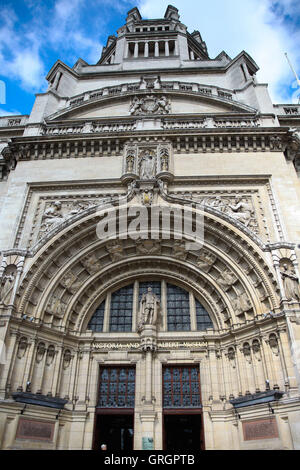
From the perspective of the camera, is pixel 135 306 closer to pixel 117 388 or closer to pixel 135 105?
pixel 117 388

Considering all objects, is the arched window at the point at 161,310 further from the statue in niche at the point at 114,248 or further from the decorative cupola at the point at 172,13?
the decorative cupola at the point at 172,13

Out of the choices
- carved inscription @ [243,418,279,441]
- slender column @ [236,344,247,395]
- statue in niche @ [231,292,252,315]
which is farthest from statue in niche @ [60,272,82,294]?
carved inscription @ [243,418,279,441]

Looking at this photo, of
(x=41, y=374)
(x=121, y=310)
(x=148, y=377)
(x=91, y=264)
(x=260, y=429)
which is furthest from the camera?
(x=121, y=310)

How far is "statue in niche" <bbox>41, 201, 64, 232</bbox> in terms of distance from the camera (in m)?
14.3

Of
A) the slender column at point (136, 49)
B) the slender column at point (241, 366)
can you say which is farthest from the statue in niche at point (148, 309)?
the slender column at point (136, 49)

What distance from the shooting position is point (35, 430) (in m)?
10.9

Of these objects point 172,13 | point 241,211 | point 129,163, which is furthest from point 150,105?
point 172,13

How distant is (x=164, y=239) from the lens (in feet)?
49.0

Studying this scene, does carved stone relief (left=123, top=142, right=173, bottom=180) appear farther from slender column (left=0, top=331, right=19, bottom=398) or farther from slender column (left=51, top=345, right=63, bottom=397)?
slender column (left=0, top=331, right=19, bottom=398)

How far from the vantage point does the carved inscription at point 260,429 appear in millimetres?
10290

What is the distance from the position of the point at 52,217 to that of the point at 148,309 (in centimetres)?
596

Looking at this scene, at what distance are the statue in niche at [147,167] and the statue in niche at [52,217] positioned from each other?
13.7 ft

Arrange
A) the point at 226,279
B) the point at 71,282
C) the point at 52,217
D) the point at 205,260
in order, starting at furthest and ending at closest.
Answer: the point at 52,217 < the point at 205,260 < the point at 71,282 < the point at 226,279

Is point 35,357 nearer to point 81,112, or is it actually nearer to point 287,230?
point 287,230
